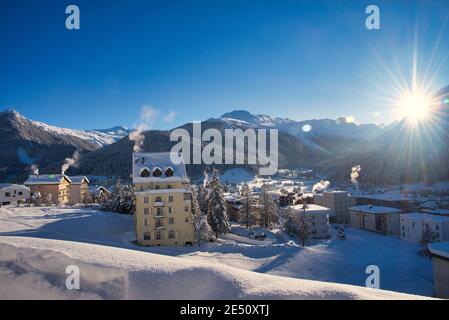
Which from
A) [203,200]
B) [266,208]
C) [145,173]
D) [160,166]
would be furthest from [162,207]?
[266,208]

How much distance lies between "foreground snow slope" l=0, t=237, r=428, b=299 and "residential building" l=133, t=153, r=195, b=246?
87.9 feet

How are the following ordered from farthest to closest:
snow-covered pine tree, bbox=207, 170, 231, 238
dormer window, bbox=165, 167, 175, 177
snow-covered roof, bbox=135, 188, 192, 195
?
1. snow-covered pine tree, bbox=207, 170, 231, 238
2. dormer window, bbox=165, 167, 175, 177
3. snow-covered roof, bbox=135, 188, 192, 195

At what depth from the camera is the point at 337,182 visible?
7662 inches

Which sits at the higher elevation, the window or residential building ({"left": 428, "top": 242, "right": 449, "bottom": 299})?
the window

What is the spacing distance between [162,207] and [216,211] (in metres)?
11.2

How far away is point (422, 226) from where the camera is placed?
6178 cm

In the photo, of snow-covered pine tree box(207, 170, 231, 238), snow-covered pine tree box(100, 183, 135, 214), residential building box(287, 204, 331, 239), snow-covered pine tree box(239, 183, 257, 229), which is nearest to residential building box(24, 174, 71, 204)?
snow-covered pine tree box(100, 183, 135, 214)

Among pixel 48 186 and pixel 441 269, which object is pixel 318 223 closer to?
pixel 441 269

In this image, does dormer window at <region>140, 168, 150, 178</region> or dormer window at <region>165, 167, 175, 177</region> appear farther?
dormer window at <region>165, 167, 175, 177</region>

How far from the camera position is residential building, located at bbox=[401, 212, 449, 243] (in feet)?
194

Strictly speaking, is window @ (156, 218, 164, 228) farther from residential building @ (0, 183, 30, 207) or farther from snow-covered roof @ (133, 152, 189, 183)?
residential building @ (0, 183, 30, 207)
